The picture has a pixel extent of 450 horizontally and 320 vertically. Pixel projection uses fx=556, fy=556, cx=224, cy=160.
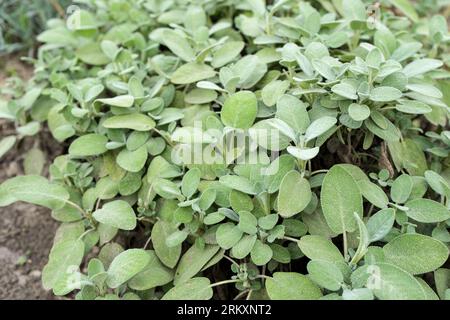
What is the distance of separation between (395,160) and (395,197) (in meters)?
0.14

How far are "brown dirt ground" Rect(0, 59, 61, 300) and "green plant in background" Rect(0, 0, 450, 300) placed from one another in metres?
0.12

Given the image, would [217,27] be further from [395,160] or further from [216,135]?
[395,160]

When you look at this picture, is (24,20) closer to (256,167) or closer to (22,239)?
(22,239)

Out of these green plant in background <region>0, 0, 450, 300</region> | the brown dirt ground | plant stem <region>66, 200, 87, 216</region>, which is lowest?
the brown dirt ground

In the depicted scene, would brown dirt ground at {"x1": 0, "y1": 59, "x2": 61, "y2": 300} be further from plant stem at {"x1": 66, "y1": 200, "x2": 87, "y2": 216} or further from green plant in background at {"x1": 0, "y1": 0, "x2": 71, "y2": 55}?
green plant in background at {"x1": 0, "y1": 0, "x2": 71, "y2": 55}

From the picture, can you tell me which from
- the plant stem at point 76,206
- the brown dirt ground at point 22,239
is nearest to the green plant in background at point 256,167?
the plant stem at point 76,206

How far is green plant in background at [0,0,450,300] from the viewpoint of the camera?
100 cm

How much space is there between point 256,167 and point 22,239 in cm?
70

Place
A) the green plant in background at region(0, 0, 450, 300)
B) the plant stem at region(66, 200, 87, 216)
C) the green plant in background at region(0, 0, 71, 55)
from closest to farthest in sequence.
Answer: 1. the green plant in background at region(0, 0, 450, 300)
2. the plant stem at region(66, 200, 87, 216)
3. the green plant in background at region(0, 0, 71, 55)

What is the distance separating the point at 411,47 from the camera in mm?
1221

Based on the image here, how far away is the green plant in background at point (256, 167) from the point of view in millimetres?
996

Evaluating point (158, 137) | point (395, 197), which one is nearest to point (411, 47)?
point (395, 197)

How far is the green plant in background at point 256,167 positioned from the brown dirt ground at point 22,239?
123 millimetres

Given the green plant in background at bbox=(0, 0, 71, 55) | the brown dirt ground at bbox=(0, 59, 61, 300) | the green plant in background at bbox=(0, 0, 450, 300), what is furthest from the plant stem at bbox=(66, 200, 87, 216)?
Answer: the green plant in background at bbox=(0, 0, 71, 55)
